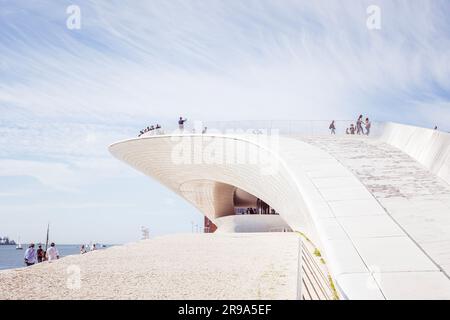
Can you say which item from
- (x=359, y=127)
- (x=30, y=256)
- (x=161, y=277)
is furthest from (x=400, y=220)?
(x=359, y=127)

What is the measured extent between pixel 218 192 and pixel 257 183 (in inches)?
419

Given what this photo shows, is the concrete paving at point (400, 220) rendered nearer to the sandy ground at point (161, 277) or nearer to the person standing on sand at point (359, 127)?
the sandy ground at point (161, 277)

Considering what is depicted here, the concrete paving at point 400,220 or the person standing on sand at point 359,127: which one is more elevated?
the person standing on sand at point 359,127

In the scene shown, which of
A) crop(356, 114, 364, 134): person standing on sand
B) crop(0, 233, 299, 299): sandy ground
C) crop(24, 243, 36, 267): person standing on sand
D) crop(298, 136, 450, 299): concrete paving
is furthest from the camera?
crop(356, 114, 364, 134): person standing on sand

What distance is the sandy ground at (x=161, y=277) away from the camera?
6.36m

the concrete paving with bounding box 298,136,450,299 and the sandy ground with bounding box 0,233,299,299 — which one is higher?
the concrete paving with bounding box 298,136,450,299

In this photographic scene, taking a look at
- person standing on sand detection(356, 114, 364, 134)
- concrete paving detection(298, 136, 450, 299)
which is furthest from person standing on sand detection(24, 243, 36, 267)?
person standing on sand detection(356, 114, 364, 134)

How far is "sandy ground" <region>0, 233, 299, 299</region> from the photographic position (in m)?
6.36

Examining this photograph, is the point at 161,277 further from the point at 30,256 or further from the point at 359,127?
the point at 359,127

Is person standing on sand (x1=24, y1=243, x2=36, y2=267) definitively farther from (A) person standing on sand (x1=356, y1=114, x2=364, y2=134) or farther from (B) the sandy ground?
(A) person standing on sand (x1=356, y1=114, x2=364, y2=134)

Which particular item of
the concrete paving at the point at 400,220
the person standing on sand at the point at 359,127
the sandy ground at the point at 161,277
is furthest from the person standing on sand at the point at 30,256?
the person standing on sand at the point at 359,127
